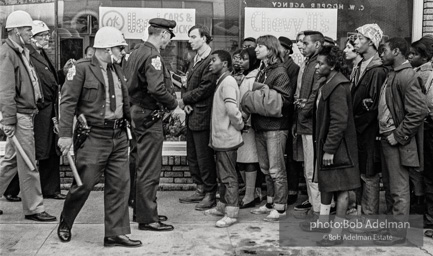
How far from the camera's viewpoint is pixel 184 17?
26.8ft

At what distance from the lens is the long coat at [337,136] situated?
5.72 metres

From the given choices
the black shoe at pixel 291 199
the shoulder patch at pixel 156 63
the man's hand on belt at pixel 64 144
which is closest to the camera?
the man's hand on belt at pixel 64 144

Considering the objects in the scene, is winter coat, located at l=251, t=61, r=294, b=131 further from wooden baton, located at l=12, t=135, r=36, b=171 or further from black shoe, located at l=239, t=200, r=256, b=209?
wooden baton, located at l=12, t=135, r=36, b=171

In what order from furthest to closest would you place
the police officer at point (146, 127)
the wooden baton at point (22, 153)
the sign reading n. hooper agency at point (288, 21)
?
the sign reading n. hooper agency at point (288, 21), the wooden baton at point (22, 153), the police officer at point (146, 127)

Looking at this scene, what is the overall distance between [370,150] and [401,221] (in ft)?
2.53

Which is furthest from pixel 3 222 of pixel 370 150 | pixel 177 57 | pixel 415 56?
pixel 415 56

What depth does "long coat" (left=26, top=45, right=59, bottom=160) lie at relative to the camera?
23.9 ft

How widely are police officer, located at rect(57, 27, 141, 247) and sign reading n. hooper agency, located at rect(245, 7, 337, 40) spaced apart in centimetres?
283

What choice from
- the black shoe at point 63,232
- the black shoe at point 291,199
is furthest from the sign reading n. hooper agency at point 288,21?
the black shoe at point 63,232

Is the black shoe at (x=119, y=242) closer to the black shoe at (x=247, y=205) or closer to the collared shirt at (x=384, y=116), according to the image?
the black shoe at (x=247, y=205)

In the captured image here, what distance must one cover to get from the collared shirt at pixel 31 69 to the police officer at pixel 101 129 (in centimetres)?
115

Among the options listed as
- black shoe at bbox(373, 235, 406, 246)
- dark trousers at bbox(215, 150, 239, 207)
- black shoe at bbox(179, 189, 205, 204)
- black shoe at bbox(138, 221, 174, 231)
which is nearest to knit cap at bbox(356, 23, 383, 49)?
dark trousers at bbox(215, 150, 239, 207)

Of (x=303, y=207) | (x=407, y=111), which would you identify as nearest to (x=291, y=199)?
(x=303, y=207)

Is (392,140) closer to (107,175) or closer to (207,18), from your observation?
(107,175)
